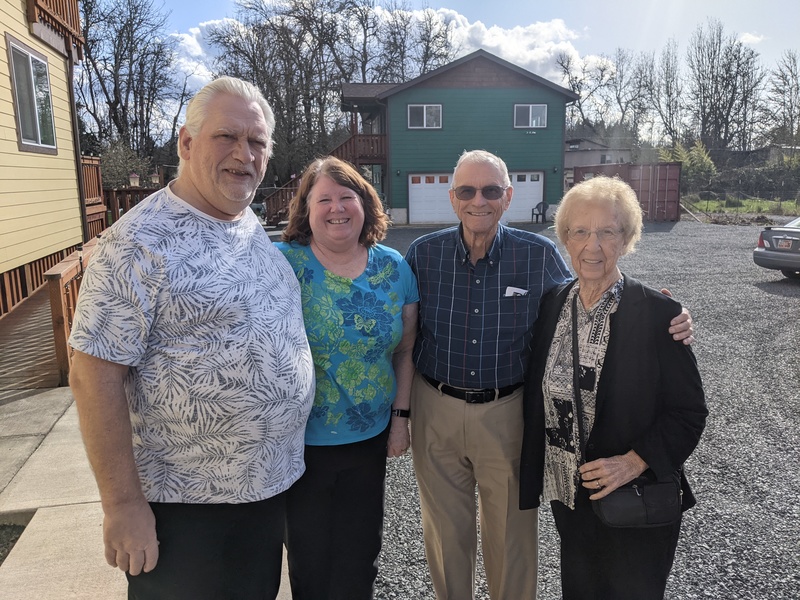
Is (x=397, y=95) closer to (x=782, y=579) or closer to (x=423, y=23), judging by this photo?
(x=423, y=23)

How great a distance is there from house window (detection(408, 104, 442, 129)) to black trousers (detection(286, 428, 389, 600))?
2224 cm

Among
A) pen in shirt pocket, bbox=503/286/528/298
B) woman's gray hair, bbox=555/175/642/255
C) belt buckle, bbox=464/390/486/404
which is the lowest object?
belt buckle, bbox=464/390/486/404

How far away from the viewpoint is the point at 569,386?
6.63 ft

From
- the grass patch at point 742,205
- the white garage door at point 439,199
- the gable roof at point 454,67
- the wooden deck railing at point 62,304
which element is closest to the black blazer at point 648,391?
the wooden deck railing at point 62,304

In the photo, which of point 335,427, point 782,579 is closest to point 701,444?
point 782,579

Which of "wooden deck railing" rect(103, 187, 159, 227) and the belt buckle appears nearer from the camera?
the belt buckle

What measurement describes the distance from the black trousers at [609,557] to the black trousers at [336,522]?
72 centimetres

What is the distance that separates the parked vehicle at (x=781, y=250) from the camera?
10.3 meters

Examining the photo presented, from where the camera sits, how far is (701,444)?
13.6ft

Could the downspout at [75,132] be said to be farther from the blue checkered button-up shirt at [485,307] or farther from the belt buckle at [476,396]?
the belt buckle at [476,396]

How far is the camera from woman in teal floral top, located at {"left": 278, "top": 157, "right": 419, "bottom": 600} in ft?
6.93

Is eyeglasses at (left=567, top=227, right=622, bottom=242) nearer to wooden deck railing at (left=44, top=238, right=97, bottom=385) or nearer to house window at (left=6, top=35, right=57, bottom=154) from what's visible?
wooden deck railing at (left=44, top=238, right=97, bottom=385)

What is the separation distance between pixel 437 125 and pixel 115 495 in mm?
23099

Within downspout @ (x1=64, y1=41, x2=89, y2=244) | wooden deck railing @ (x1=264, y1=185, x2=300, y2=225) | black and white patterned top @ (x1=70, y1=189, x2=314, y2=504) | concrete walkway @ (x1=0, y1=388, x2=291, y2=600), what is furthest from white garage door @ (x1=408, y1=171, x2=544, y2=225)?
black and white patterned top @ (x1=70, y1=189, x2=314, y2=504)
